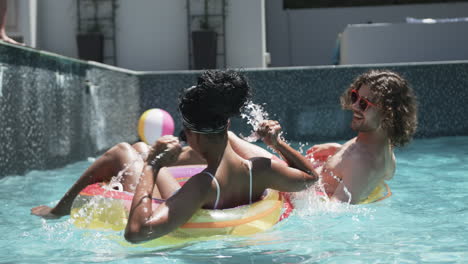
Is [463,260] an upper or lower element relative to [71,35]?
lower

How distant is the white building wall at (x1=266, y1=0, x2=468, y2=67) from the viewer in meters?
16.2

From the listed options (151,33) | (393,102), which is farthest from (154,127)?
(151,33)

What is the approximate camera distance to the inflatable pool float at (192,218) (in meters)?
3.26

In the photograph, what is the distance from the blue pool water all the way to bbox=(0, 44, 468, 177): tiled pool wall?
166 cm

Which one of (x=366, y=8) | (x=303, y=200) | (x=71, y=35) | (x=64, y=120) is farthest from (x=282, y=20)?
(x=303, y=200)

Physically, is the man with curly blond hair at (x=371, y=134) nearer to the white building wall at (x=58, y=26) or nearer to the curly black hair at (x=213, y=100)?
the curly black hair at (x=213, y=100)

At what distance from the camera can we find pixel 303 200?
411 cm

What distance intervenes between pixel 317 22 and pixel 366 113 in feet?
40.2

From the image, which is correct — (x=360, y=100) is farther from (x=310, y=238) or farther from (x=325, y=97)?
(x=325, y=97)

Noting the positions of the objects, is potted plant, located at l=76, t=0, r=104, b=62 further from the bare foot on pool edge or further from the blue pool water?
the bare foot on pool edge

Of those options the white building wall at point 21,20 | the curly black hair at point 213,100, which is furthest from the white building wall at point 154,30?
the curly black hair at point 213,100

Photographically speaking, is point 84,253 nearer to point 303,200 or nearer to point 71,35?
point 303,200

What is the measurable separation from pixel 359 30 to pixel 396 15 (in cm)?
433

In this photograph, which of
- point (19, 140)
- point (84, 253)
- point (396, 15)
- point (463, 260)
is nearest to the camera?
point (463, 260)
